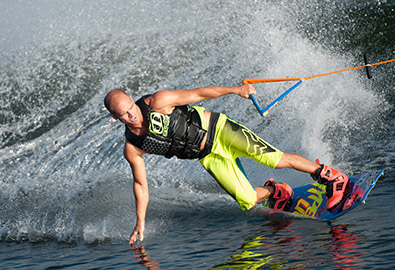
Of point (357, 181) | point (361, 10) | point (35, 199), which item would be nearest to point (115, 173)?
point (35, 199)

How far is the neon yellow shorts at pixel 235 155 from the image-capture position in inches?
207

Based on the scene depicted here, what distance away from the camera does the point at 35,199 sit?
809 cm

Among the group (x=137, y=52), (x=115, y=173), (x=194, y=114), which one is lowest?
(x=115, y=173)

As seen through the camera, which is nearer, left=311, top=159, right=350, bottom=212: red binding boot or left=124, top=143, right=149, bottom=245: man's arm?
left=124, top=143, right=149, bottom=245: man's arm

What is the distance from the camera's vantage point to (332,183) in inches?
218

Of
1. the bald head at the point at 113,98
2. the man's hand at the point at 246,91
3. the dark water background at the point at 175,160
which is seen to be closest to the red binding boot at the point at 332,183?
the dark water background at the point at 175,160

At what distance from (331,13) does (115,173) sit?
11.1 meters

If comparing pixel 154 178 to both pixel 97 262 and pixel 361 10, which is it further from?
pixel 361 10

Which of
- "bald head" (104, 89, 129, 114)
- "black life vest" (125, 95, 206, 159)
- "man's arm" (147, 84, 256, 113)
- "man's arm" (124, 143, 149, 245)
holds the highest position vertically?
"bald head" (104, 89, 129, 114)

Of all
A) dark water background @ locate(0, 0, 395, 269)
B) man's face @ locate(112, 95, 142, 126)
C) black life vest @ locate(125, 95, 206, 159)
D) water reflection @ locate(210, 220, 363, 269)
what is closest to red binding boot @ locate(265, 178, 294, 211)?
dark water background @ locate(0, 0, 395, 269)

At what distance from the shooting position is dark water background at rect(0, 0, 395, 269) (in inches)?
199

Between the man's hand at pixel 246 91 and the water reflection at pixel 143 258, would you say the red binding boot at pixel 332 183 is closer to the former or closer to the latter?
the man's hand at pixel 246 91

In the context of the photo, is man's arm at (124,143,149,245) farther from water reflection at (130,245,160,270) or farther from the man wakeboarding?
water reflection at (130,245,160,270)

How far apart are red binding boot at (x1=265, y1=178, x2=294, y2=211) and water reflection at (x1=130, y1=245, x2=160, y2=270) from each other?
1.59m
